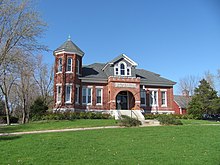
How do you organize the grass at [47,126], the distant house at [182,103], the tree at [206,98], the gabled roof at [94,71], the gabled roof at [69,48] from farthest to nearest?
the distant house at [182,103] < the tree at [206,98] < the gabled roof at [94,71] < the gabled roof at [69,48] < the grass at [47,126]

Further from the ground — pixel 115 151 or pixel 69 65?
pixel 69 65

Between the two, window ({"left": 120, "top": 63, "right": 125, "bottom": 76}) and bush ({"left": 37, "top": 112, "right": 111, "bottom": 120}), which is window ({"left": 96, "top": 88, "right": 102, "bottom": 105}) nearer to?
window ({"left": 120, "top": 63, "right": 125, "bottom": 76})

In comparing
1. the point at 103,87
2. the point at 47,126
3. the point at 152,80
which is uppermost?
the point at 152,80

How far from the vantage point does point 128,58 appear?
30.5 metres

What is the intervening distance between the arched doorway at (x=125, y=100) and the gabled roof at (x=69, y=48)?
750 centimetres

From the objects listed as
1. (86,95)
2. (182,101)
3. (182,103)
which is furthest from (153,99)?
(182,101)

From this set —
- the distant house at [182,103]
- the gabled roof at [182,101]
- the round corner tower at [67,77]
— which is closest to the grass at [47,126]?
the round corner tower at [67,77]

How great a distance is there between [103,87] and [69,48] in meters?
6.60

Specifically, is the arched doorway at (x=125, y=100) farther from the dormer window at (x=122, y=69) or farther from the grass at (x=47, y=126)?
the grass at (x=47, y=126)

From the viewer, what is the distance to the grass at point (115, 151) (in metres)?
7.90

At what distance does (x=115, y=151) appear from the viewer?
364 inches

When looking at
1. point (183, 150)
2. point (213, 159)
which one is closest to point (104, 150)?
point (183, 150)

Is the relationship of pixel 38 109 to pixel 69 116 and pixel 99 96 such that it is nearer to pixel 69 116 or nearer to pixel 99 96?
pixel 69 116

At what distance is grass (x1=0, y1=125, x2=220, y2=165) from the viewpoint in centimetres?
790
